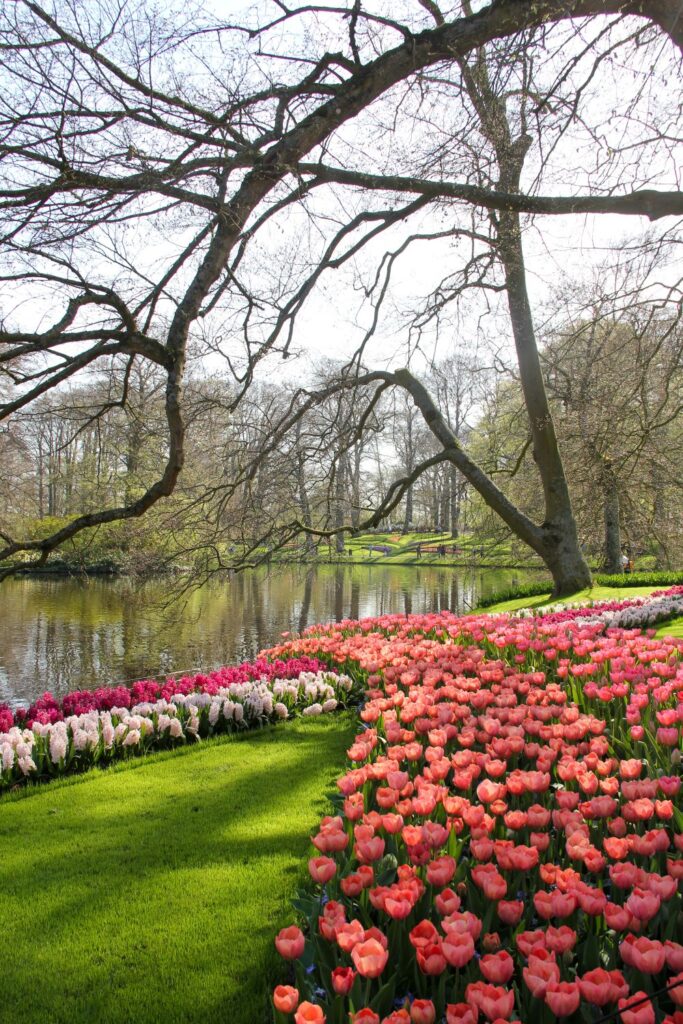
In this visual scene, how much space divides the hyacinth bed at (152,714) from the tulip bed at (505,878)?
216 cm

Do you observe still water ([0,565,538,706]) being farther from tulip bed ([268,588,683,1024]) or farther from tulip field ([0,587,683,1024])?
tulip bed ([268,588,683,1024])

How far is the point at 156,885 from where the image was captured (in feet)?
10.3

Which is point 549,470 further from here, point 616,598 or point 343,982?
point 343,982

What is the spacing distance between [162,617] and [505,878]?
757 centimetres

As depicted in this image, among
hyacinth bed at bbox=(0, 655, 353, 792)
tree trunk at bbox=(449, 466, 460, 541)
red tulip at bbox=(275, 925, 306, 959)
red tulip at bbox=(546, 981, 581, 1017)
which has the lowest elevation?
hyacinth bed at bbox=(0, 655, 353, 792)

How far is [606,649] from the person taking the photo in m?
4.64

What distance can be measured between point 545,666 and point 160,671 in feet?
31.1

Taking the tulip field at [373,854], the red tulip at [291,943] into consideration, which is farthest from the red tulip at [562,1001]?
the red tulip at [291,943]

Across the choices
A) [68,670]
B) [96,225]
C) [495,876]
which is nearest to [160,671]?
[68,670]

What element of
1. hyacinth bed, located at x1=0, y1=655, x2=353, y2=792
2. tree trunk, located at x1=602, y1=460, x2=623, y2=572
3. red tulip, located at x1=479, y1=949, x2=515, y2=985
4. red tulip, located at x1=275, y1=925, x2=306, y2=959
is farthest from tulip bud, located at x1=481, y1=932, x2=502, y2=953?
tree trunk, located at x1=602, y1=460, x2=623, y2=572

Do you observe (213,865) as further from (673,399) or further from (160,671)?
(673,399)

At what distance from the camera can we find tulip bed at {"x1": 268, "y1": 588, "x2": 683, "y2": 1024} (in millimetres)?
1594

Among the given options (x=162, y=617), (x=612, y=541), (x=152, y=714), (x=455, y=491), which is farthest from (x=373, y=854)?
(x=612, y=541)

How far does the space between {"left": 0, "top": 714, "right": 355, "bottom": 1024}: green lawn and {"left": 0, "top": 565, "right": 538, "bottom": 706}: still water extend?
2.91 metres
